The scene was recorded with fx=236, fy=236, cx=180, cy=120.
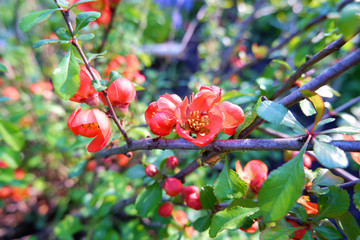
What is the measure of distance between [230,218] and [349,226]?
0.85ft

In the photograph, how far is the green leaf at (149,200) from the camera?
0.72 m

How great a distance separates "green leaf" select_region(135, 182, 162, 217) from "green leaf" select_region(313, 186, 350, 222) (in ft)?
1.41

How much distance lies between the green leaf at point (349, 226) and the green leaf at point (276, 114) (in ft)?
0.77

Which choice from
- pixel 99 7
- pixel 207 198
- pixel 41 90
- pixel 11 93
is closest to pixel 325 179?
pixel 207 198

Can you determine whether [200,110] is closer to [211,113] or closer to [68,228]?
[211,113]

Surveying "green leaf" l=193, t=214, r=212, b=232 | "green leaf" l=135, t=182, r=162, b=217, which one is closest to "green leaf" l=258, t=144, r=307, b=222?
"green leaf" l=193, t=214, r=212, b=232

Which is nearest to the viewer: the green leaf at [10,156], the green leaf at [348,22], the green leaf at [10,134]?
the green leaf at [348,22]

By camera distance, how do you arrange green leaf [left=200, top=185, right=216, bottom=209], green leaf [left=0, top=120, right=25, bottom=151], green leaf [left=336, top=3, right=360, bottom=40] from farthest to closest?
green leaf [left=0, top=120, right=25, bottom=151] → green leaf [left=200, top=185, right=216, bottom=209] → green leaf [left=336, top=3, right=360, bottom=40]

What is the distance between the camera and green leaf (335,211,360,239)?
0.51 m

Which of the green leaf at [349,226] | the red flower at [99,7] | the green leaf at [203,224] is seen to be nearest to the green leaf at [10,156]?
the red flower at [99,7]

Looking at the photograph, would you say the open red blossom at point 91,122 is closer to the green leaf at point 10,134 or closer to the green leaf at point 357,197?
the green leaf at point 357,197

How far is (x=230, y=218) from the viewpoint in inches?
21.1

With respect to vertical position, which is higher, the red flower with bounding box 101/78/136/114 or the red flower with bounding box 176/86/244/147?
the red flower with bounding box 101/78/136/114

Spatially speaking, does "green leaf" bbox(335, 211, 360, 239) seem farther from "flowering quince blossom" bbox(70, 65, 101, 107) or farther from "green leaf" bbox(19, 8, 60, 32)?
"green leaf" bbox(19, 8, 60, 32)
